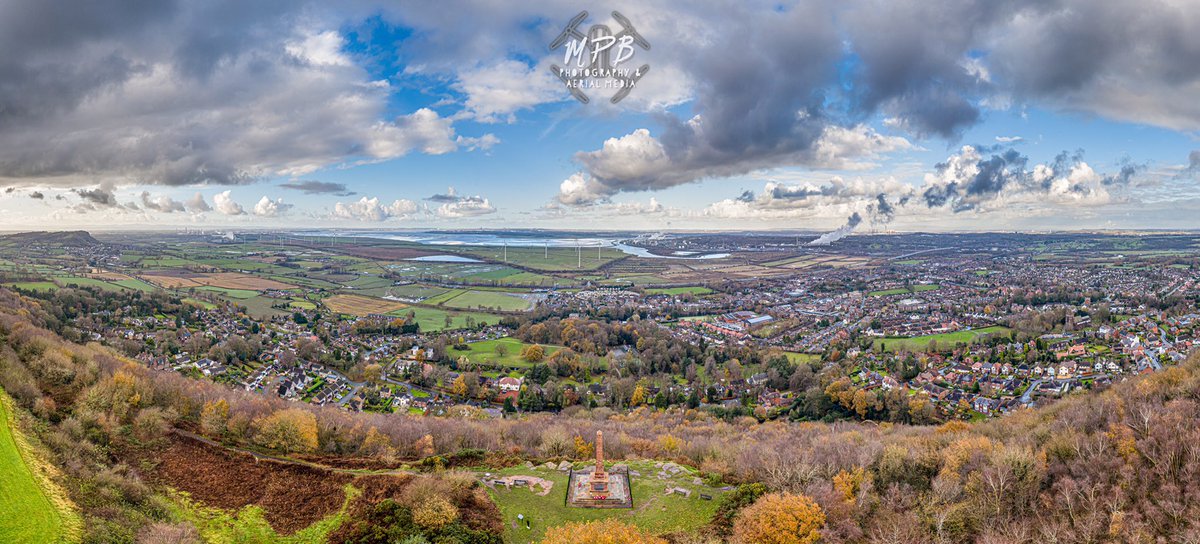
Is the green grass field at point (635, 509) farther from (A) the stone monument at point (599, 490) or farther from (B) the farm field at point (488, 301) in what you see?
(B) the farm field at point (488, 301)

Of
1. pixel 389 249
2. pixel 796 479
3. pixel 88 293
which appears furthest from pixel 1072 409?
pixel 389 249

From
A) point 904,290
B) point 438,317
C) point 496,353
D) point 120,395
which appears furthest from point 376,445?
point 904,290

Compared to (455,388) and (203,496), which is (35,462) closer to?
(203,496)

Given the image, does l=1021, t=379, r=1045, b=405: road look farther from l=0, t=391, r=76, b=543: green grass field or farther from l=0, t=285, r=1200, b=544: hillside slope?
l=0, t=391, r=76, b=543: green grass field

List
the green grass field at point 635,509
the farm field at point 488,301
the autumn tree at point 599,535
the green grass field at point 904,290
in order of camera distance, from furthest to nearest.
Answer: the green grass field at point 904,290
the farm field at point 488,301
the green grass field at point 635,509
the autumn tree at point 599,535

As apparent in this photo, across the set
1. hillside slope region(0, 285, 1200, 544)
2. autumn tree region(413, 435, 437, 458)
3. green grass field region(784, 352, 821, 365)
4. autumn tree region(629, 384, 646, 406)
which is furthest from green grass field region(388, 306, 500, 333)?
autumn tree region(413, 435, 437, 458)

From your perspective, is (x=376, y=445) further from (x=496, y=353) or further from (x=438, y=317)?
(x=438, y=317)

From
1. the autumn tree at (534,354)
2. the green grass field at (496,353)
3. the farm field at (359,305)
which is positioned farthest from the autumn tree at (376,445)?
the farm field at (359,305)

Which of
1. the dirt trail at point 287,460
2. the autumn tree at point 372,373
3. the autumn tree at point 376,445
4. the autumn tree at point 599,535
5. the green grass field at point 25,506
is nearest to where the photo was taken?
the green grass field at point 25,506
